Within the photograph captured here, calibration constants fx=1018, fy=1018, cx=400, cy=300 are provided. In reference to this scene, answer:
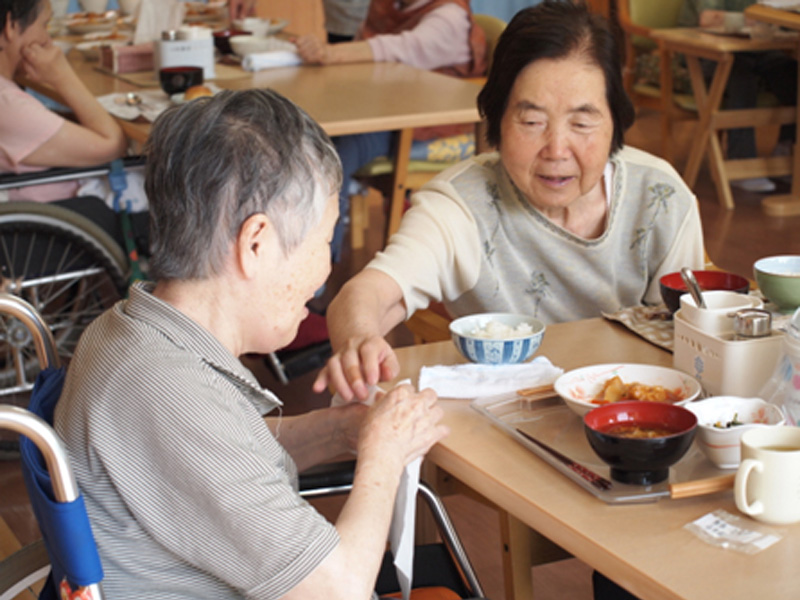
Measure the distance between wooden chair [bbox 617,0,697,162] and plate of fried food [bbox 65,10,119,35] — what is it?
266 centimetres

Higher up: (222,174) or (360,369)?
(222,174)

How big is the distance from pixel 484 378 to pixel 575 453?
229mm

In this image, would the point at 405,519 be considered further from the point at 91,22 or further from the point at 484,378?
the point at 91,22

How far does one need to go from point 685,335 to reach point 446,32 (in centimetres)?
262

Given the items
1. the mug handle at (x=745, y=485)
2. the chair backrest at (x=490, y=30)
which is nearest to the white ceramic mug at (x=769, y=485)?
the mug handle at (x=745, y=485)

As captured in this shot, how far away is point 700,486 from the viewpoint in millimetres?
1008

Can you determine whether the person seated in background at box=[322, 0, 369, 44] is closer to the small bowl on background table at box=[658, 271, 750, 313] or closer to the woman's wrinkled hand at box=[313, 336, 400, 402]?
the small bowl on background table at box=[658, 271, 750, 313]

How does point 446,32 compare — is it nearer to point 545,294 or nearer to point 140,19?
point 140,19

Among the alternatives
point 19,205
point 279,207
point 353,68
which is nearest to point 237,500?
point 279,207

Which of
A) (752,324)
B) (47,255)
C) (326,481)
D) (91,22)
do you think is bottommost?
(47,255)

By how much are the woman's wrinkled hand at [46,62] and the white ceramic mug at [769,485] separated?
2.44 meters

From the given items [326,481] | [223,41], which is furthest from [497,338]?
[223,41]

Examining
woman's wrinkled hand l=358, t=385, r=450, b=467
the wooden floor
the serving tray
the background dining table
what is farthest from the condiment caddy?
the background dining table

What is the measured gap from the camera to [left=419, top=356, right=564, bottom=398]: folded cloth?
4.30 ft
